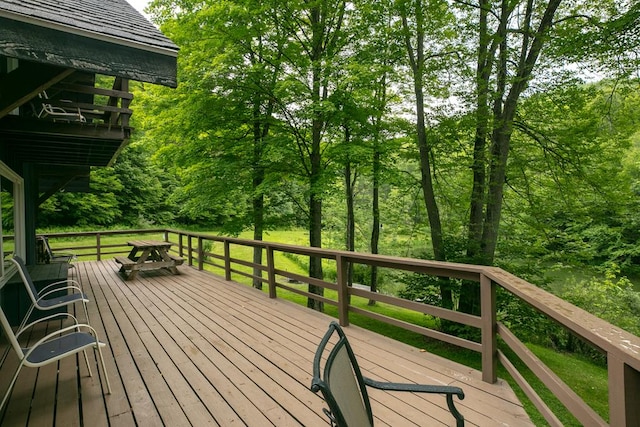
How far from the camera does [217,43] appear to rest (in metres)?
6.97

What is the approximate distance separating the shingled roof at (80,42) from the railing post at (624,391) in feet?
7.86

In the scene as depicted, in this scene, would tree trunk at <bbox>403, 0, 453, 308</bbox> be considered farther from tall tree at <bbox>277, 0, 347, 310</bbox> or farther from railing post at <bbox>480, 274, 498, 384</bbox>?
railing post at <bbox>480, 274, 498, 384</bbox>

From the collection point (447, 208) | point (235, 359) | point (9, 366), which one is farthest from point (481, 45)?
point (9, 366)

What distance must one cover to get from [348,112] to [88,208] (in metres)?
13.2

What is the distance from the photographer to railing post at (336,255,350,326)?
3.69 meters

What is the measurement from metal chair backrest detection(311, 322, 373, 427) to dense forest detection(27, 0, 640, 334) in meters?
5.26

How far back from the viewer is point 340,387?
1.12m

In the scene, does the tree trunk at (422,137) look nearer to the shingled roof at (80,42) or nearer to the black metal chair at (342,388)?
the black metal chair at (342,388)

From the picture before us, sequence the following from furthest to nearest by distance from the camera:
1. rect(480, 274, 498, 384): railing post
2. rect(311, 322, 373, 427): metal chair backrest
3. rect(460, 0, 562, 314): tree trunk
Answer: rect(460, 0, 562, 314): tree trunk, rect(480, 274, 498, 384): railing post, rect(311, 322, 373, 427): metal chair backrest

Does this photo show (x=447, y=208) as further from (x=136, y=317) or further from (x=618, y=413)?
(x=618, y=413)

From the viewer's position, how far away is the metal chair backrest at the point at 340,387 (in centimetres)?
90

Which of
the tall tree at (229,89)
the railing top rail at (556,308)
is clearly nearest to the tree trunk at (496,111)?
the railing top rail at (556,308)

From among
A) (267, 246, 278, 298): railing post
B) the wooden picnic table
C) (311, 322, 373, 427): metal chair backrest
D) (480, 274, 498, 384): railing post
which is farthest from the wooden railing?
the wooden picnic table

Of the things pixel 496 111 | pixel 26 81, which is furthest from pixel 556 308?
pixel 496 111
